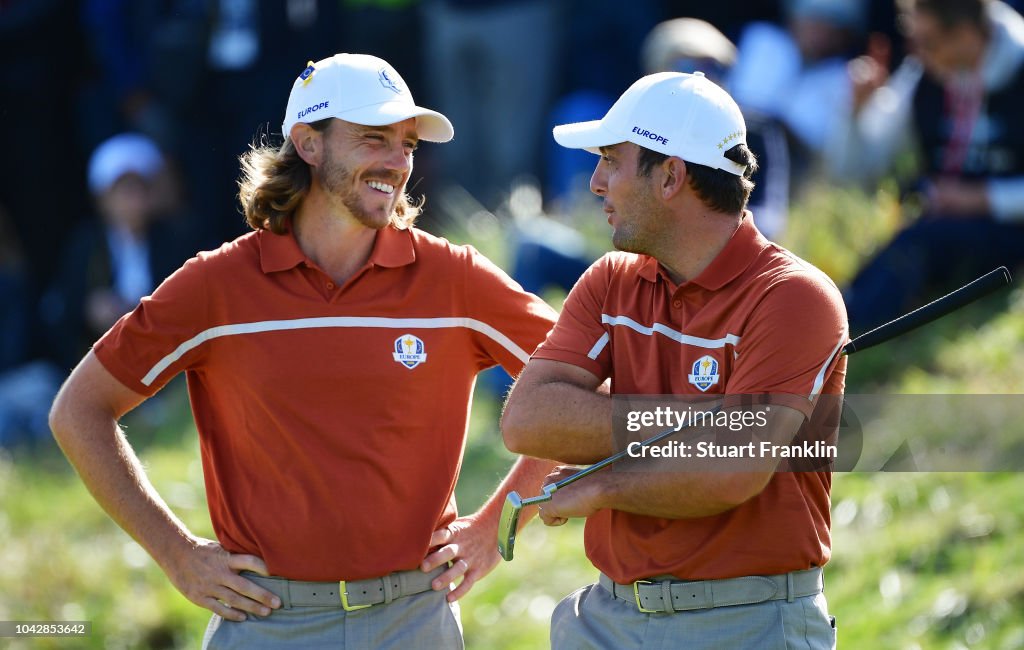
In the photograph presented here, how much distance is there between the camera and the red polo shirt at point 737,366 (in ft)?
12.6

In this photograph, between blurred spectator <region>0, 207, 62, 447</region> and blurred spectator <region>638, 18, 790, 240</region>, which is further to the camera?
blurred spectator <region>0, 207, 62, 447</region>

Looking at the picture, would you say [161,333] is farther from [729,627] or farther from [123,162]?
[123,162]

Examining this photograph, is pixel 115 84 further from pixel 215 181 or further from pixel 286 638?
pixel 286 638

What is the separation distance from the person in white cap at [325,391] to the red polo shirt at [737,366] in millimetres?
574

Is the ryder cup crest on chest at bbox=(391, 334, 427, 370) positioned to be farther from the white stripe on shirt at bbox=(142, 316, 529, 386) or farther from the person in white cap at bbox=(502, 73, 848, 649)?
the person in white cap at bbox=(502, 73, 848, 649)

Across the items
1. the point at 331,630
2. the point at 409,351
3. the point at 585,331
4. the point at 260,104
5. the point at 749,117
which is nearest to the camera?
the point at 585,331

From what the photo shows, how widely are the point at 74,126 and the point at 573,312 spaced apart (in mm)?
8083

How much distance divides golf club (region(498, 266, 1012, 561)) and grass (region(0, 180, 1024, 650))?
2.34m

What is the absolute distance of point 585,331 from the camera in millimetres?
4223

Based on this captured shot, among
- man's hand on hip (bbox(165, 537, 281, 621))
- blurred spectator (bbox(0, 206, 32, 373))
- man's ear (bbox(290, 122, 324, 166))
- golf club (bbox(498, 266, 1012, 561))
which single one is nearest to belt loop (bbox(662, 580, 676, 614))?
golf club (bbox(498, 266, 1012, 561))

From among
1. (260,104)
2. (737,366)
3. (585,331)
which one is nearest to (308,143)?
(585,331)

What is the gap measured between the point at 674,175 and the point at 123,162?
6.89 metres

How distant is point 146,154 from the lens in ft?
34.0

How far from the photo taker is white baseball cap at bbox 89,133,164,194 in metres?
10.2
